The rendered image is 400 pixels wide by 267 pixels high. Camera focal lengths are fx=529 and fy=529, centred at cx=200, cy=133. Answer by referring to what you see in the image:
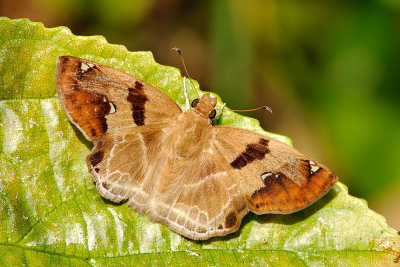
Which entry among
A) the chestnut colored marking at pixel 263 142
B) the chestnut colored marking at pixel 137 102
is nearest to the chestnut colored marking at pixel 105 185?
the chestnut colored marking at pixel 137 102

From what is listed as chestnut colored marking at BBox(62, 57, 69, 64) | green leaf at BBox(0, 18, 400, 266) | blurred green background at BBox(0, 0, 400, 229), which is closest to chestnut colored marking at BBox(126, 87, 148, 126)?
green leaf at BBox(0, 18, 400, 266)

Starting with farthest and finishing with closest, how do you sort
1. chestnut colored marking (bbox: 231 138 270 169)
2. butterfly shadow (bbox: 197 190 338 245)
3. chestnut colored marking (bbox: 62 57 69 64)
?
butterfly shadow (bbox: 197 190 338 245) < chestnut colored marking (bbox: 231 138 270 169) < chestnut colored marking (bbox: 62 57 69 64)

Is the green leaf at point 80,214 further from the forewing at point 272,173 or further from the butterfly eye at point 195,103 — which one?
the butterfly eye at point 195,103

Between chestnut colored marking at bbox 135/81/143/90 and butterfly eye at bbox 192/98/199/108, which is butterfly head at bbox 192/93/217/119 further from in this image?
chestnut colored marking at bbox 135/81/143/90

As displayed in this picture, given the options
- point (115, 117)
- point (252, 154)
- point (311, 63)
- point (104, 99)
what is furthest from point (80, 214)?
point (311, 63)

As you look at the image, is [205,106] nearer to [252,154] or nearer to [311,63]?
[252,154]

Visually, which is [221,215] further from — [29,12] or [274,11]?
[29,12]

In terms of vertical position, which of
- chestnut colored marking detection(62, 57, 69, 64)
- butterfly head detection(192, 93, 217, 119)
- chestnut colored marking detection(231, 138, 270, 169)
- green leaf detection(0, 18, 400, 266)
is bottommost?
green leaf detection(0, 18, 400, 266)

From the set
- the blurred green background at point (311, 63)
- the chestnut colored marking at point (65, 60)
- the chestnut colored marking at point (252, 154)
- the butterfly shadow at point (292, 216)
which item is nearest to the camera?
the chestnut colored marking at point (65, 60)
